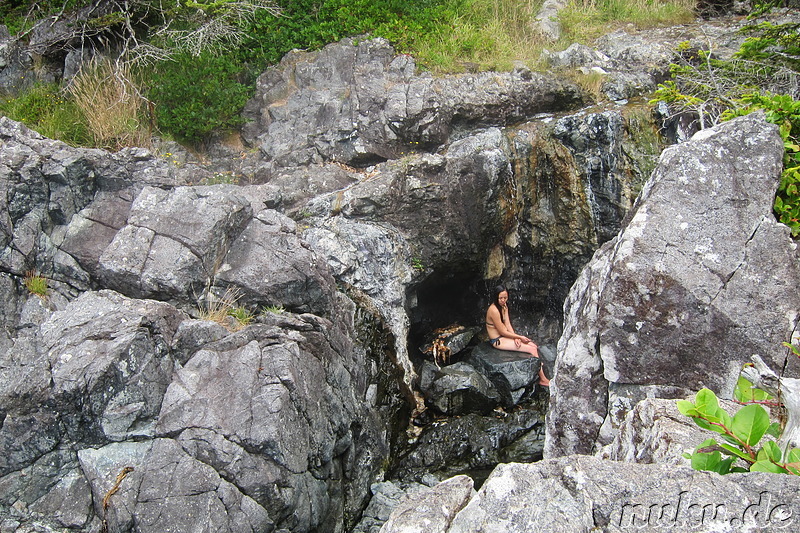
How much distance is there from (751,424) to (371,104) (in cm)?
849

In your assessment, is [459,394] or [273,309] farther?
[459,394]

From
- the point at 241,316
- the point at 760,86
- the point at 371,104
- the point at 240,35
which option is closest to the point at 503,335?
the point at 241,316

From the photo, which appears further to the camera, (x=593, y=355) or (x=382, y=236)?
(x=382, y=236)

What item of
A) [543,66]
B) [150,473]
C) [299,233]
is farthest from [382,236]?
[543,66]

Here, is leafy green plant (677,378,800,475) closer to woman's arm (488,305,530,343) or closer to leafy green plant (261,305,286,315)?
leafy green plant (261,305,286,315)

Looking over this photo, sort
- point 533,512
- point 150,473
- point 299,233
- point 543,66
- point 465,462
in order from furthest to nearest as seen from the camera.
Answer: point 543,66 → point 299,233 → point 465,462 → point 150,473 → point 533,512

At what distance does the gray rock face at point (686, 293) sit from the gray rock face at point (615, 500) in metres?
2.27

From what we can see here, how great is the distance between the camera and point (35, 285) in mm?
6098

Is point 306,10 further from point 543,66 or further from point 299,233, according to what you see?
point 299,233

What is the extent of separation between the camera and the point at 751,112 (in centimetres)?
565

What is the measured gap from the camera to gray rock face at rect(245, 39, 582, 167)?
9711 mm

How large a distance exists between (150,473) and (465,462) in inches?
150

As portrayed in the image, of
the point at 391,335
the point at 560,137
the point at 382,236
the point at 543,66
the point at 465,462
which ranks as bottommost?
the point at 465,462

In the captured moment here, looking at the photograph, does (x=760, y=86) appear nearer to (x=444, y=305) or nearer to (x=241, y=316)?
(x=444, y=305)
